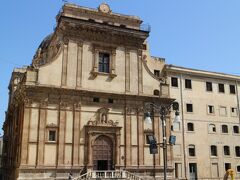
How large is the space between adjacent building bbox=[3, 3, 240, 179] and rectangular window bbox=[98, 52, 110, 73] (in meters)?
0.13

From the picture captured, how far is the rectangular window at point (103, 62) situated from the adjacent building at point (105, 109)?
127 millimetres

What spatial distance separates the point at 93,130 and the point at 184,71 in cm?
1742

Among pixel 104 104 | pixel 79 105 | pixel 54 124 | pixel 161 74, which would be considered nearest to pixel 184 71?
pixel 161 74

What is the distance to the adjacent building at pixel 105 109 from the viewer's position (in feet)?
117

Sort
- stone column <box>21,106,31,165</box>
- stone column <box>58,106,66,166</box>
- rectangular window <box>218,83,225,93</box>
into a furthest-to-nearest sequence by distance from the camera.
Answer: rectangular window <box>218,83,225,93</box>, stone column <box>58,106,66,166</box>, stone column <box>21,106,31,165</box>

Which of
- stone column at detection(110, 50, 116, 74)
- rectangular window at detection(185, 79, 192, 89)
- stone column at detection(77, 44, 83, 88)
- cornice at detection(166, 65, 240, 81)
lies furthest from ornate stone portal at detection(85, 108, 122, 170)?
rectangular window at detection(185, 79, 192, 89)

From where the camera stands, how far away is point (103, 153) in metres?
38.1

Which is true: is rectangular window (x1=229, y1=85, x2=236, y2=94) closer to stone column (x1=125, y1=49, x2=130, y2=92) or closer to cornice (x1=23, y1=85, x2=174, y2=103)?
cornice (x1=23, y1=85, x2=174, y2=103)

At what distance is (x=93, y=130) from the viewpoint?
37594 mm

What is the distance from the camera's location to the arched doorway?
123ft

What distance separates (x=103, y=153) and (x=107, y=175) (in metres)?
3.11

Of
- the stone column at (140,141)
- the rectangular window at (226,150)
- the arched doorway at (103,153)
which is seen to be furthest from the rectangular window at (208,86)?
the arched doorway at (103,153)

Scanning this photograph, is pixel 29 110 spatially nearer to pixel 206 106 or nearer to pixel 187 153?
pixel 187 153

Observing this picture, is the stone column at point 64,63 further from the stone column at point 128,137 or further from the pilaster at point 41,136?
the stone column at point 128,137
